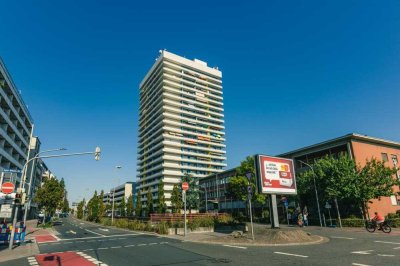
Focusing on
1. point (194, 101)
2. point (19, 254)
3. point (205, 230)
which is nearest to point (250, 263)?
point (19, 254)

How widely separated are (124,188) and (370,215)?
132m

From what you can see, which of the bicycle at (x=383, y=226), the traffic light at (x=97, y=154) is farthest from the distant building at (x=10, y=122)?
the bicycle at (x=383, y=226)

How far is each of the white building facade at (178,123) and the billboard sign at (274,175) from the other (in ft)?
225

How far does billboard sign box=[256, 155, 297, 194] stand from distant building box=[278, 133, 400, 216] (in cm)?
1596

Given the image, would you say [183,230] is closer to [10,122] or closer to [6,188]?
[6,188]

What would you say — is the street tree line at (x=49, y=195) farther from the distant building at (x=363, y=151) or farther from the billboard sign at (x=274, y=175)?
the distant building at (x=363, y=151)

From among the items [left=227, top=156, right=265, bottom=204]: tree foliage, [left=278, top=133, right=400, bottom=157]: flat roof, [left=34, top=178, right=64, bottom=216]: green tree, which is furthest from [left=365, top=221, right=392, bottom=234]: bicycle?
[left=34, top=178, right=64, bottom=216]: green tree

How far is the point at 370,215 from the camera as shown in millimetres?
34438

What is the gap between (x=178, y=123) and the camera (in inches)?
3895

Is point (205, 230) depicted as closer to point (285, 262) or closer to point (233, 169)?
point (285, 262)

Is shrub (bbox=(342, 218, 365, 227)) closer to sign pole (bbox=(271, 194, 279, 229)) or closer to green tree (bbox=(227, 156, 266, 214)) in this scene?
sign pole (bbox=(271, 194, 279, 229))

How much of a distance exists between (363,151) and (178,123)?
68.8m

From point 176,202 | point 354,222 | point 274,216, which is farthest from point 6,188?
point 176,202

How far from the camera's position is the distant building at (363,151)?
3653 cm
